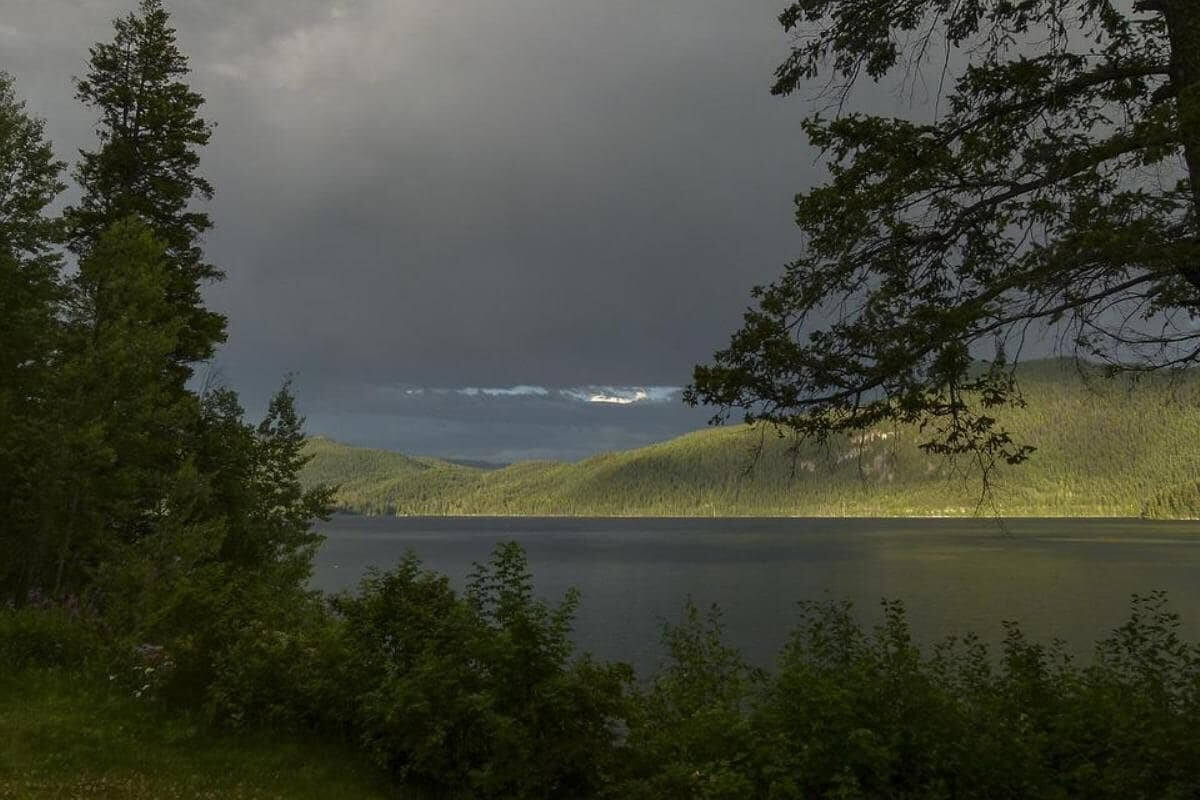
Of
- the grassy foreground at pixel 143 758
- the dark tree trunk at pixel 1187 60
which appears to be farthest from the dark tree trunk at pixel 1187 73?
the grassy foreground at pixel 143 758

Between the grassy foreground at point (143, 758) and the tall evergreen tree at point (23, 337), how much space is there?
9.75 m

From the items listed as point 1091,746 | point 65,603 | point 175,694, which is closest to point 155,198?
point 65,603

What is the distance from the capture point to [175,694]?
35.7 ft

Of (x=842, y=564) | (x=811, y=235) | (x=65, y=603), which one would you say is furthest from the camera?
(x=842, y=564)

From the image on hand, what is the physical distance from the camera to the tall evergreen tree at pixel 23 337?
18.8 m

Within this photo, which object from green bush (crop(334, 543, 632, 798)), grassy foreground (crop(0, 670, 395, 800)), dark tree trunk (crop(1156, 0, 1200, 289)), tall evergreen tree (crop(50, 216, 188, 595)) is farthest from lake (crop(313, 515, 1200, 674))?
grassy foreground (crop(0, 670, 395, 800))

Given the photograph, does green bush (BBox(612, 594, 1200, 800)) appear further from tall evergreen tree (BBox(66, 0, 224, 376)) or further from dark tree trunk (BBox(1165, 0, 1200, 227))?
tall evergreen tree (BBox(66, 0, 224, 376))

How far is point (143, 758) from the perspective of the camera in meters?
9.13

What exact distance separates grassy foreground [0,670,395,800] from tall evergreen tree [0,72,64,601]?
384 inches

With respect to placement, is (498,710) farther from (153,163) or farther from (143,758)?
(153,163)

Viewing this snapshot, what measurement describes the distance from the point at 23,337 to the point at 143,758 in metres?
16.0

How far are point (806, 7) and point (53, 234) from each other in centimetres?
2113

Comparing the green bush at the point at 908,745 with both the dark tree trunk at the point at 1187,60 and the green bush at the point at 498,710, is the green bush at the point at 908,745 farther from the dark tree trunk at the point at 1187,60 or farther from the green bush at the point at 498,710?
the dark tree trunk at the point at 1187,60

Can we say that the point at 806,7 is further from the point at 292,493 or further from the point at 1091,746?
the point at 292,493
